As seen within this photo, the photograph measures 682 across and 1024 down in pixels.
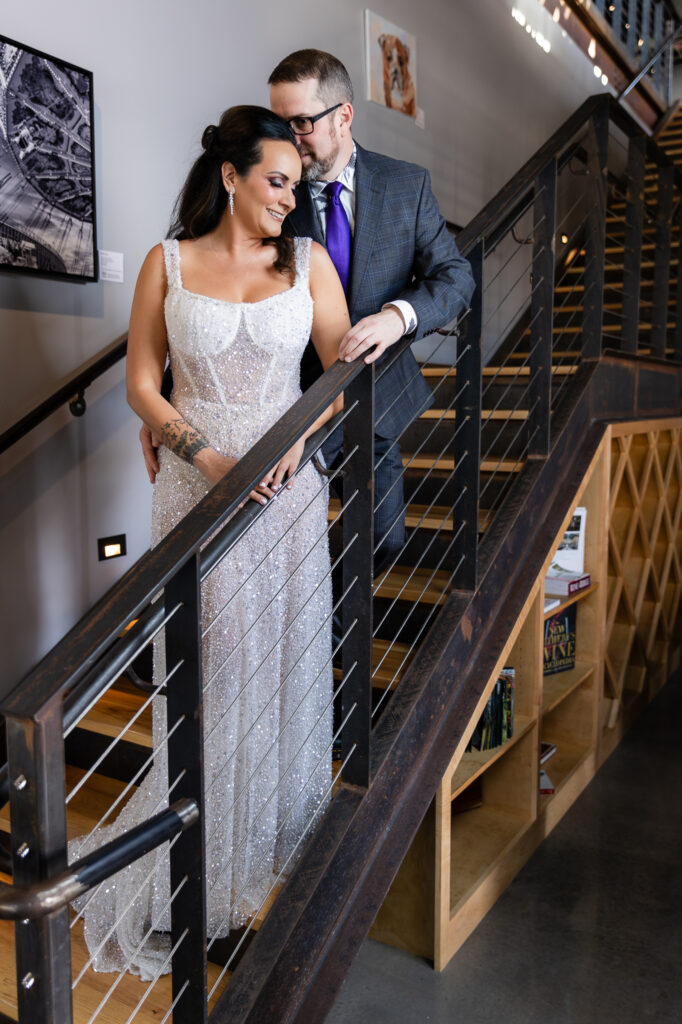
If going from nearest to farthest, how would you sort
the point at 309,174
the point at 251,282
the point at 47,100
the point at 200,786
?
the point at 200,786
the point at 251,282
the point at 309,174
the point at 47,100

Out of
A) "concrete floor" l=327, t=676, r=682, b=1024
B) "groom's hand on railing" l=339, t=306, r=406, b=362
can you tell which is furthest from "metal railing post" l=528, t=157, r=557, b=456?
"concrete floor" l=327, t=676, r=682, b=1024

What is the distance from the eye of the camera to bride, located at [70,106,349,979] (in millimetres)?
1679

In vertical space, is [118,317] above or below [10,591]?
above

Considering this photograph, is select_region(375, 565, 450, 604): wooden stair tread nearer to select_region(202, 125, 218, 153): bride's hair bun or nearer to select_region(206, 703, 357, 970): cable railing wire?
select_region(206, 703, 357, 970): cable railing wire

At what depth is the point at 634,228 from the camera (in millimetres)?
3166

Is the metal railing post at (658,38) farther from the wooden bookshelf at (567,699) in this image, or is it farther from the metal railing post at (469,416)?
the metal railing post at (469,416)

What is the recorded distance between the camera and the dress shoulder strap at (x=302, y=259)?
1.75 m

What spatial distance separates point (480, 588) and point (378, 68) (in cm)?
300

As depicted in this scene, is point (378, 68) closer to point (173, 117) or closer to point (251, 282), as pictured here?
point (173, 117)

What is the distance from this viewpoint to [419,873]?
2.20m

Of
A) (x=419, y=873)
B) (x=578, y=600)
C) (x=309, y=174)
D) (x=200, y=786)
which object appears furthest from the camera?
(x=578, y=600)

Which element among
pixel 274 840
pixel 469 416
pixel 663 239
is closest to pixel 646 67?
pixel 663 239

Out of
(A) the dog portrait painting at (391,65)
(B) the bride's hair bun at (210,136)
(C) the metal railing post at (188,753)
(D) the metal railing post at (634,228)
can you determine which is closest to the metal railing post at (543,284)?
(D) the metal railing post at (634,228)

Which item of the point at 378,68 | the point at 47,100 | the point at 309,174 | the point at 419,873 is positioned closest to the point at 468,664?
the point at 419,873
